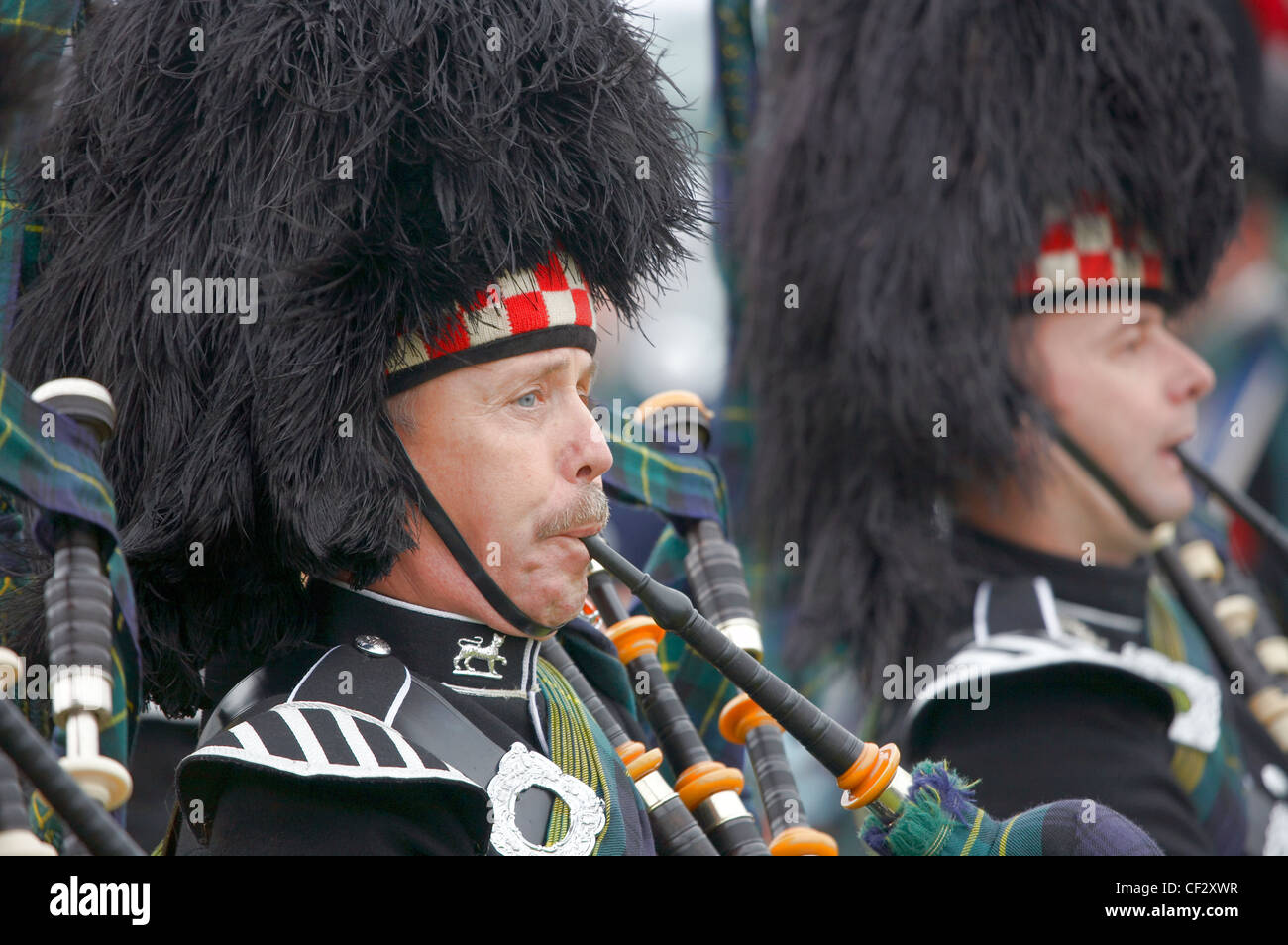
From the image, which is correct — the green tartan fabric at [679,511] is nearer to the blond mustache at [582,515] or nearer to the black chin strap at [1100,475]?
the blond mustache at [582,515]

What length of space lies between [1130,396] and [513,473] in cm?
208

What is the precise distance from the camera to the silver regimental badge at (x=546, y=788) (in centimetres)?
221

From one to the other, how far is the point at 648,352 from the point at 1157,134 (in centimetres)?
314

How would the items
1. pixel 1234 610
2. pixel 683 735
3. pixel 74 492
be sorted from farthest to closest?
pixel 1234 610 → pixel 683 735 → pixel 74 492

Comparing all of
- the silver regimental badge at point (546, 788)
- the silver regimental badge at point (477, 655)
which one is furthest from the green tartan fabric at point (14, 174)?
the silver regimental badge at point (546, 788)

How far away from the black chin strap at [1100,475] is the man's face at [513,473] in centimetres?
189

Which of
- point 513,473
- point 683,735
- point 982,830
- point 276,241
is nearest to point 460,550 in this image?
point 513,473

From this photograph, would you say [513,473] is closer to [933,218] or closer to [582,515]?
[582,515]

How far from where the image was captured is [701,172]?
2.76 metres

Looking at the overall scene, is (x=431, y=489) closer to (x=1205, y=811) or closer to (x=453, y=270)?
(x=453, y=270)

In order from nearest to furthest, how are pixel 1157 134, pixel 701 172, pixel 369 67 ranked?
1. pixel 369 67
2. pixel 701 172
3. pixel 1157 134

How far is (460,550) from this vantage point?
2367 mm

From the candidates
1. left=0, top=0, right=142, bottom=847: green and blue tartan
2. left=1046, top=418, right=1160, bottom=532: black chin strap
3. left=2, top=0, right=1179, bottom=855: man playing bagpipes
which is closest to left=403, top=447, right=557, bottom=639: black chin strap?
left=2, top=0, right=1179, bottom=855: man playing bagpipes
